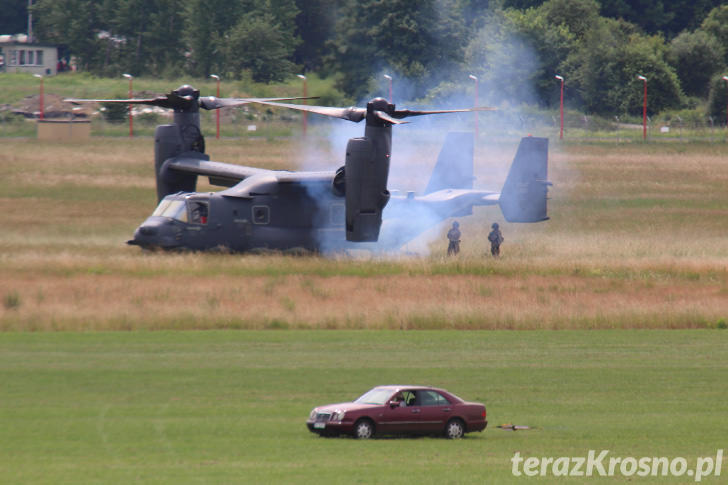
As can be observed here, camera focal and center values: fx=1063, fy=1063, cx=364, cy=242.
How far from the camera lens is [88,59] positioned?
130 metres

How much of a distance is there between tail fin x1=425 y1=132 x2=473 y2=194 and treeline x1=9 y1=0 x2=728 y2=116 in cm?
550

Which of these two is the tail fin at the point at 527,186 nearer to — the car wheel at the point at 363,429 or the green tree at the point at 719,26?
the car wheel at the point at 363,429

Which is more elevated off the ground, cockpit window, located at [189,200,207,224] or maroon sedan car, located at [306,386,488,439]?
cockpit window, located at [189,200,207,224]

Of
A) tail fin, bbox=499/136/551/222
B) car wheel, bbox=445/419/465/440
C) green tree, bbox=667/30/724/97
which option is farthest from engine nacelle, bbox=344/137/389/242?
green tree, bbox=667/30/724/97

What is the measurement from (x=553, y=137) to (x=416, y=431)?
7540cm

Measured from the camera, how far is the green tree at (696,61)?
119 meters

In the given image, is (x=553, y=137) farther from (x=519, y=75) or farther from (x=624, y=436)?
(x=624, y=436)

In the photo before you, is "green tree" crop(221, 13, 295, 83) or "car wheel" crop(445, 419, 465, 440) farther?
"green tree" crop(221, 13, 295, 83)

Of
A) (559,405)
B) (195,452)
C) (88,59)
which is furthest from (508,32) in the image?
(88,59)

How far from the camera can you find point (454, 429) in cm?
2136

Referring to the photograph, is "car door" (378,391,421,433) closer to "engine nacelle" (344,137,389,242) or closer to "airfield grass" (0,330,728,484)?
"airfield grass" (0,330,728,484)

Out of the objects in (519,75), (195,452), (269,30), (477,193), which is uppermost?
(269,30)

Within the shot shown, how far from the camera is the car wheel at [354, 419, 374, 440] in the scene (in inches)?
816

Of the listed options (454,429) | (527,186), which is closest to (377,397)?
(454,429)
